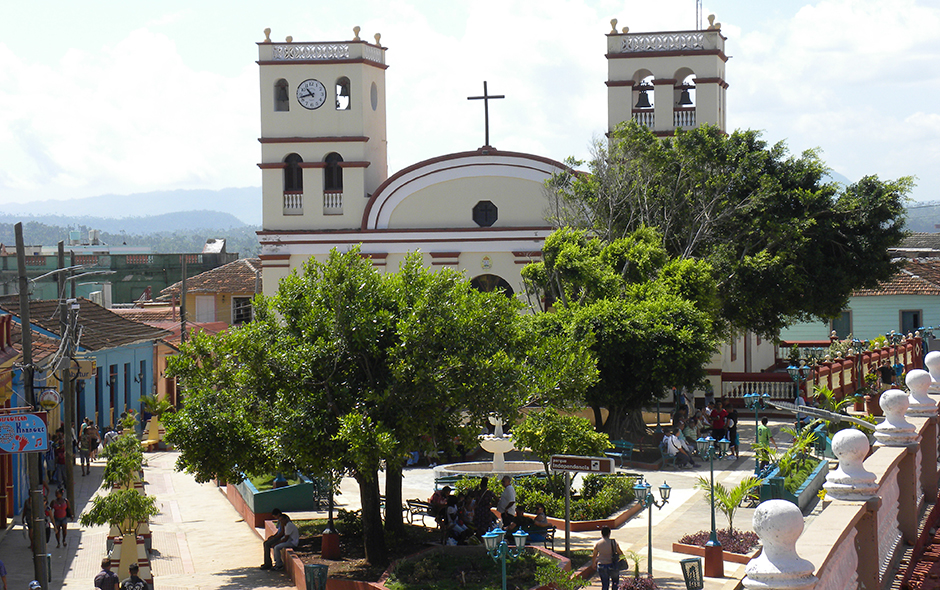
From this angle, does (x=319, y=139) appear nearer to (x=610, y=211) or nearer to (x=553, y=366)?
(x=610, y=211)

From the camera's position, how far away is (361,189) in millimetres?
39500

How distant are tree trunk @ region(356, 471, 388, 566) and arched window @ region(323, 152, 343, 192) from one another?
79.4 ft

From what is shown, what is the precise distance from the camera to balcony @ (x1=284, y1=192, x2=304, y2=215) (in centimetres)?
3972

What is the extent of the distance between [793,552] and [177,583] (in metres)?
13.9

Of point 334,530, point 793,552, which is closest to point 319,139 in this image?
point 334,530

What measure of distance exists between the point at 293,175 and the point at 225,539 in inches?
845

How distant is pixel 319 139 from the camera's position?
39219 millimetres

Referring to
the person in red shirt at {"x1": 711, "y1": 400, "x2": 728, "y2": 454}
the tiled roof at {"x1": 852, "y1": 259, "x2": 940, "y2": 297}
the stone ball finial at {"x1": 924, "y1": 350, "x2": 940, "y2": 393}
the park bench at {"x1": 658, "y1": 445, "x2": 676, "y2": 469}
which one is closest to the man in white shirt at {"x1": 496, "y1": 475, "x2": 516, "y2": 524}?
the park bench at {"x1": 658, "y1": 445, "x2": 676, "y2": 469}

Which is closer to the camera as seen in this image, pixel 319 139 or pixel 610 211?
pixel 610 211

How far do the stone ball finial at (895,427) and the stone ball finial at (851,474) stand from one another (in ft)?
6.17

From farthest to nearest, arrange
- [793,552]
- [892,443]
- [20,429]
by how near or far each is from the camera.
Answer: [20,429], [892,443], [793,552]

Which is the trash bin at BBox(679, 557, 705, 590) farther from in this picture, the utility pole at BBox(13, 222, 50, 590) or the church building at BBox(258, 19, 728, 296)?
the church building at BBox(258, 19, 728, 296)

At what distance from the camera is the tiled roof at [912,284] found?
152 ft

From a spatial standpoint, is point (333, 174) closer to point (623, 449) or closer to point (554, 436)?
point (623, 449)
